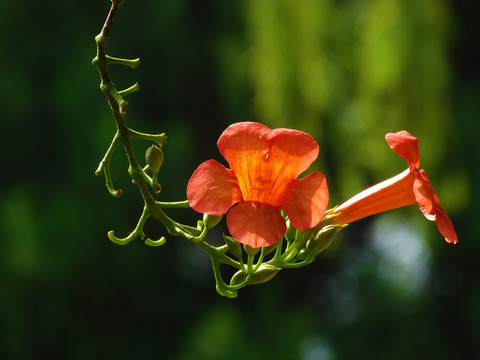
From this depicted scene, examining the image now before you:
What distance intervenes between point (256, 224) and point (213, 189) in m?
0.05

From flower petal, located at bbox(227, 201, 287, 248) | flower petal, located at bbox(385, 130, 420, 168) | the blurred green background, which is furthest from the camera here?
the blurred green background

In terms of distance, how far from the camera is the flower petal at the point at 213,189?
0.60 metres

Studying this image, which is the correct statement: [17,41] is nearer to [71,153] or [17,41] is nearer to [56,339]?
[71,153]

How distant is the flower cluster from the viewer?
23.5 inches

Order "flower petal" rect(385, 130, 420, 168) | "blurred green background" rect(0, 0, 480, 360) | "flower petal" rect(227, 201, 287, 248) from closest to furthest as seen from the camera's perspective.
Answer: "flower petal" rect(227, 201, 287, 248) < "flower petal" rect(385, 130, 420, 168) < "blurred green background" rect(0, 0, 480, 360)

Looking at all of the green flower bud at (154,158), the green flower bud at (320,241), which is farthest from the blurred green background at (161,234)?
the green flower bud at (154,158)

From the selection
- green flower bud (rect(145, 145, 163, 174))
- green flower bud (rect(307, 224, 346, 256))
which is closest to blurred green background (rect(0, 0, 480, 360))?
green flower bud (rect(307, 224, 346, 256))

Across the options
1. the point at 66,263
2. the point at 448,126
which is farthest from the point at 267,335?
the point at 448,126

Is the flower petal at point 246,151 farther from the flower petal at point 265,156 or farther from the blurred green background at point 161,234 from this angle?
the blurred green background at point 161,234

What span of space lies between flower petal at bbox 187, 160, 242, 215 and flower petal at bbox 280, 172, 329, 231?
5 centimetres

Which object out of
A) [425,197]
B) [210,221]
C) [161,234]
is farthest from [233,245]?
[161,234]

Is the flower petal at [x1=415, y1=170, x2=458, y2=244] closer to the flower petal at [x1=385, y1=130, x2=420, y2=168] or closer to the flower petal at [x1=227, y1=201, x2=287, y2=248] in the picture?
the flower petal at [x1=385, y1=130, x2=420, y2=168]

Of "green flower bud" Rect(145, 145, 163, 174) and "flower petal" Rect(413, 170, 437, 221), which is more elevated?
"green flower bud" Rect(145, 145, 163, 174)

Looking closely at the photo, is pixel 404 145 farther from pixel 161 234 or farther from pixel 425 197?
pixel 161 234
